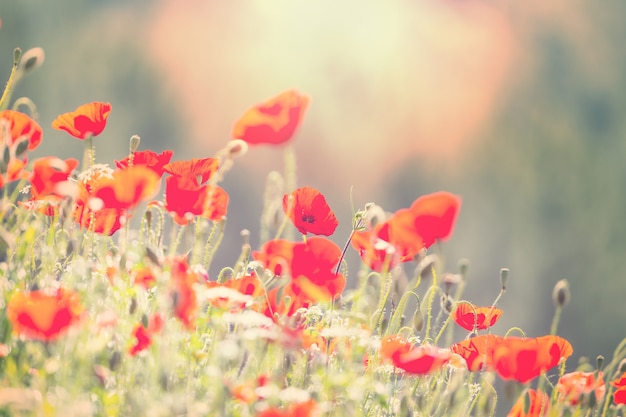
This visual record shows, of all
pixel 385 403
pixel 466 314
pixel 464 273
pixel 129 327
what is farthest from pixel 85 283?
pixel 466 314

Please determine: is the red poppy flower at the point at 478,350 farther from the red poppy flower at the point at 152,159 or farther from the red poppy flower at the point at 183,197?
the red poppy flower at the point at 152,159

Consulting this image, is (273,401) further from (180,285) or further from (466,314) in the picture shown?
(466,314)

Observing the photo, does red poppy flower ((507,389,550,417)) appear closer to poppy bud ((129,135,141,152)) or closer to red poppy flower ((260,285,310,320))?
red poppy flower ((260,285,310,320))

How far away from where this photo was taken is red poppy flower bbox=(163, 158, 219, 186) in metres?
1.64

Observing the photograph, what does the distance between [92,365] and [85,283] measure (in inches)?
8.9

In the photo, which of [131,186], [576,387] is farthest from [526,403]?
[131,186]

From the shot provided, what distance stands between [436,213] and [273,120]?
1.01ft

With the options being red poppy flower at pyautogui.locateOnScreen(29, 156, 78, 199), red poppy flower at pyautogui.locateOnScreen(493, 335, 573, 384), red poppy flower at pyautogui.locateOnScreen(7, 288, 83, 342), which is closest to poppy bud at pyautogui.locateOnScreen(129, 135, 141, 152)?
red poppy flower at pyautogui.locateOnScreen(29, 156, 78, 199)

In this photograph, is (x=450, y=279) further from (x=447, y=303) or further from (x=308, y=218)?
(x=308, y=218)

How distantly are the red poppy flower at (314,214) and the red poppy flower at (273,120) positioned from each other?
350 mm

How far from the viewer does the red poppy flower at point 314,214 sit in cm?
175

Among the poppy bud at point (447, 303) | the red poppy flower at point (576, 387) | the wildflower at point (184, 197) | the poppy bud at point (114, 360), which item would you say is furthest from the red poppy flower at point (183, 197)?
the red poppy flower at point (576, 387)

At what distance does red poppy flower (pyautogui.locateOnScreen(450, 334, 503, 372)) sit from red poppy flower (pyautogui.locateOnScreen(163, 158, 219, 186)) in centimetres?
60

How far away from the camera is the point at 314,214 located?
5.81 feet
